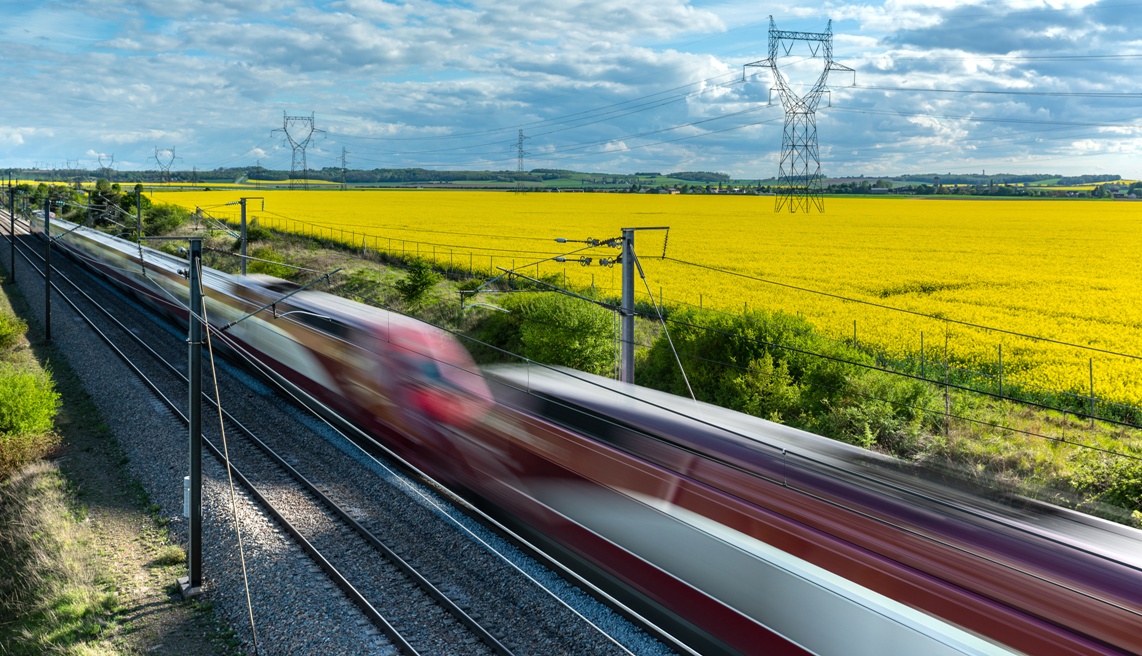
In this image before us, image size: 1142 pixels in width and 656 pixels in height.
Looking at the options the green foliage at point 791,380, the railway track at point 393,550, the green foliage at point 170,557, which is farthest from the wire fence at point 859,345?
the green foliage at point 170,557

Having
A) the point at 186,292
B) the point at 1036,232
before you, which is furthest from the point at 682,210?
the point at 186,292

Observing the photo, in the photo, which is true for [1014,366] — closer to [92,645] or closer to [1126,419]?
[1126,419]

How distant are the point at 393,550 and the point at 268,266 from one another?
29272mm

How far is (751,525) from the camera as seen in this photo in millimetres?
9266

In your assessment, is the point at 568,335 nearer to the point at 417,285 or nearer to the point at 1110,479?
the point at 417,285

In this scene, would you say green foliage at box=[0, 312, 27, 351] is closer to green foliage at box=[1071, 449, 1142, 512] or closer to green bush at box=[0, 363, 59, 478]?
green bush at box=[0, 363, 59, 478]

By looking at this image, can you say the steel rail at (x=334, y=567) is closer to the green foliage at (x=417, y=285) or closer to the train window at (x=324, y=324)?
the train window at (x=324, y=324)

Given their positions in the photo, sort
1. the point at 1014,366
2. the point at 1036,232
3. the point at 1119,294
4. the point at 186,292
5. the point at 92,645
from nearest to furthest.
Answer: the point at 92,645 < the point at 1014,366 < the point at 186,292 < the point at 1119,294 < the point at 1036,232

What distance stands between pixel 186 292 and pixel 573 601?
71.1 ft

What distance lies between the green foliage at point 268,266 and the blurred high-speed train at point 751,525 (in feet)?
61.8

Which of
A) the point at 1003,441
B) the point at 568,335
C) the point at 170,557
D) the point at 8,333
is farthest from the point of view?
the point at 8,333

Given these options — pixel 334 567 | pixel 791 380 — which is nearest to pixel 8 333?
pixel 334 567

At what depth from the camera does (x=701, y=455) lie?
10.5 metres

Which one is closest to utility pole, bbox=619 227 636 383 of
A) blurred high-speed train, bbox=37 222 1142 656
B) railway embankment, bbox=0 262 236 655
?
blurred high-speed train, bbox=37 222 1142 656
